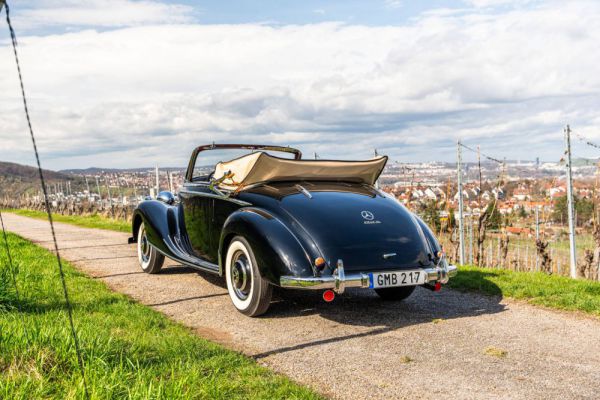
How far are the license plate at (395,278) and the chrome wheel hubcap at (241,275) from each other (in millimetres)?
1224

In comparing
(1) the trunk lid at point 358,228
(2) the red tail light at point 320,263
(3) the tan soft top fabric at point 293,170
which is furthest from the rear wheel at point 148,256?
(2) the red tail light at point 320,263

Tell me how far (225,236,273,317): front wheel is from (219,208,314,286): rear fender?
125 millimetres

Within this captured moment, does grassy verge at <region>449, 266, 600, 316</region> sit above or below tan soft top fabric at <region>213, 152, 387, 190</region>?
below

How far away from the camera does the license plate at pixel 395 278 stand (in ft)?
15.6

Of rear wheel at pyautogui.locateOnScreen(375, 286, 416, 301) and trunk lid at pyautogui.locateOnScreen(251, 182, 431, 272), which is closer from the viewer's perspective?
trunk lid at pyautogui.locateOnScreen(251, 182, 431, 272)

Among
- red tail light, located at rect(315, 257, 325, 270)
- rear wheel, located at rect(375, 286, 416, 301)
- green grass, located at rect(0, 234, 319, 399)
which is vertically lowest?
rear wheel, located at rect(375, 286, 416, 301)

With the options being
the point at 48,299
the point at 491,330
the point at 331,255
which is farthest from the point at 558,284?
the point at 48,299

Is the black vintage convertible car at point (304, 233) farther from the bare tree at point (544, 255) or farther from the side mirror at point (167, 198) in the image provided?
the bare tree at point (544, 255)

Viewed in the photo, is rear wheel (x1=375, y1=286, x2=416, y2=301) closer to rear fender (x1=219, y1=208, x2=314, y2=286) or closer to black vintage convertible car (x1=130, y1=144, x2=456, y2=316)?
black vintage convertible car (x1=130, y1=144, x2=456, y2=316)

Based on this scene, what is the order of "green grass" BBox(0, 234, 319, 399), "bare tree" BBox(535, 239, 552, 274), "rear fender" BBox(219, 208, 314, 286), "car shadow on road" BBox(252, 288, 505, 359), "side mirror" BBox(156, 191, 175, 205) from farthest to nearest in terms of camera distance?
"bare tree" BBox(535, 239, 552, 274) < "side mirror" BBox(156, 191, 175, 205) < "car shadow on road" BBox(252, 288, 505, 359) < "rear fender" BBox(219, 208, 314, 286) < "green grass" BBox(0, 234, 319, 399)

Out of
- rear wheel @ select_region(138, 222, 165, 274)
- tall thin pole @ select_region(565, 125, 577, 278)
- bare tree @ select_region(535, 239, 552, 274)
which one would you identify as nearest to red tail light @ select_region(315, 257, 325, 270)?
rear wheel @ select_region(138, 222, 165, 274)

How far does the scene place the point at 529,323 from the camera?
5070 mm

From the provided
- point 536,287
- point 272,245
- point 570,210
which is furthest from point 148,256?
point 570,210

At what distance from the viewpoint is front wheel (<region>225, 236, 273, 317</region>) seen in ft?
17.0
